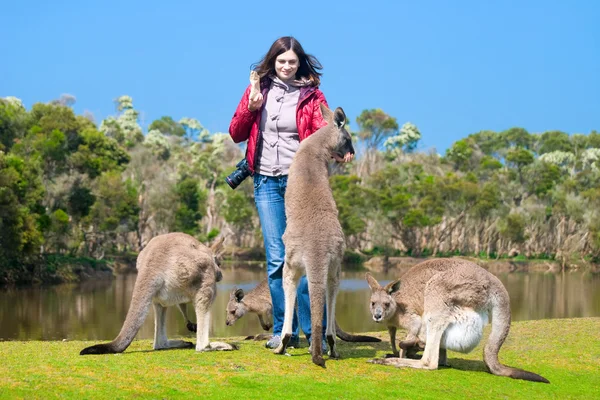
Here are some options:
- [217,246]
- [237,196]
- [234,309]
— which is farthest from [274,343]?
[237,196]

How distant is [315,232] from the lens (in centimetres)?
732

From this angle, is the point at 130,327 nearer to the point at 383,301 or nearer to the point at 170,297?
the point at 170,297

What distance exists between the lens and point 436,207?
64312 millimetres

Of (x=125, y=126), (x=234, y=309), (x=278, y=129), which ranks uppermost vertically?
(x=125, y=126)

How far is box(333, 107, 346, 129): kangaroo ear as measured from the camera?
777 cm

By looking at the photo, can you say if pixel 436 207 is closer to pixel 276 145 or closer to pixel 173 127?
pixel 276 145

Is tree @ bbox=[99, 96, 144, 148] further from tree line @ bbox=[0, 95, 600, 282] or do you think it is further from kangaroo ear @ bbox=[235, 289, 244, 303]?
kangaroo ear @ bbox=[235, 289, 244, 303]

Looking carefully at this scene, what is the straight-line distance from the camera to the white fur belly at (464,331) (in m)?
7.28

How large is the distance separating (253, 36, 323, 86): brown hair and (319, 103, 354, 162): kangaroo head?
677 mm

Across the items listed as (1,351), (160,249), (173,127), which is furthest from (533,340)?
(173,127)

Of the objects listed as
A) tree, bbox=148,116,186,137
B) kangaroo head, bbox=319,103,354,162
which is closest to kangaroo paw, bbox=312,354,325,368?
kangaroo head, bbox=319,103,354,162

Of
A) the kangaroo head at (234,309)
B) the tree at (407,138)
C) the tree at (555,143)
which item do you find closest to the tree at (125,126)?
the tree at (407,138)

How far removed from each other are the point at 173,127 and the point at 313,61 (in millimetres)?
121854

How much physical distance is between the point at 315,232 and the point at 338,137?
1115 millimetres
